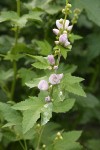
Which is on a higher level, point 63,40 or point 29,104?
point 63,40

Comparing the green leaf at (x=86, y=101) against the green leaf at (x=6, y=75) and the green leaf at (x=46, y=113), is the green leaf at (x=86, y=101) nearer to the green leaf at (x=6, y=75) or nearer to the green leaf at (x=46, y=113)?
the green leaf at (x=6, y=75)

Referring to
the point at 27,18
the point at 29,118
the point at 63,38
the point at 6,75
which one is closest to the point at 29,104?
the point at 29,118

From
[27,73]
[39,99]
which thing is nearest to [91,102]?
[27,73]

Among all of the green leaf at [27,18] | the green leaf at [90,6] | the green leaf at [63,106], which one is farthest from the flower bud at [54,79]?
the green leaf at [90,6]

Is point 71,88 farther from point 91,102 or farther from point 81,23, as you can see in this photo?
point 81,23

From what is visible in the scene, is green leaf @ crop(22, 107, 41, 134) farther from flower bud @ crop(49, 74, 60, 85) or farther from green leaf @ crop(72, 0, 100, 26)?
green leaf @ crop(72, 0, 100, 26)

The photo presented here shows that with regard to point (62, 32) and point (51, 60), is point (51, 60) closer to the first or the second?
point (51, 60)
